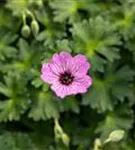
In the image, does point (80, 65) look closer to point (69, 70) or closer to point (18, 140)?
point (69, 70)

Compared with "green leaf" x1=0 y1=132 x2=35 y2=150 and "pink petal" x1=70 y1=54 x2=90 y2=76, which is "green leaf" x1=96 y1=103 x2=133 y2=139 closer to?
"green leaf" x1=0 y1=132 x2=35 y2=150

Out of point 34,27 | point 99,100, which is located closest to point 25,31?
point 34,27

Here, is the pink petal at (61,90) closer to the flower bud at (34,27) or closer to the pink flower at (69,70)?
the pink flower at (69,70)

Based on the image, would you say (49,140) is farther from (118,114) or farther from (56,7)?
(56,7)

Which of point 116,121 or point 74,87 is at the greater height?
point 74,87

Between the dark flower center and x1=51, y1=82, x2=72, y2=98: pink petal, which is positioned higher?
x1=51, y1=82, x2=72, y2=98: pink petal

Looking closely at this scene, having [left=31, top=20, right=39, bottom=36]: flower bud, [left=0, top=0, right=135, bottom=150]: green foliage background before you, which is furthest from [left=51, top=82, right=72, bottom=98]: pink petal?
[left=31, top=20, right=39, bottom=36]: flower bud

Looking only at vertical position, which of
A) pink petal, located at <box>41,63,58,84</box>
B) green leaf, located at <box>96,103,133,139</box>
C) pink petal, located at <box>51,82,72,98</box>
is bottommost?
green leaf, located at <box>96,103,133,139</box>
